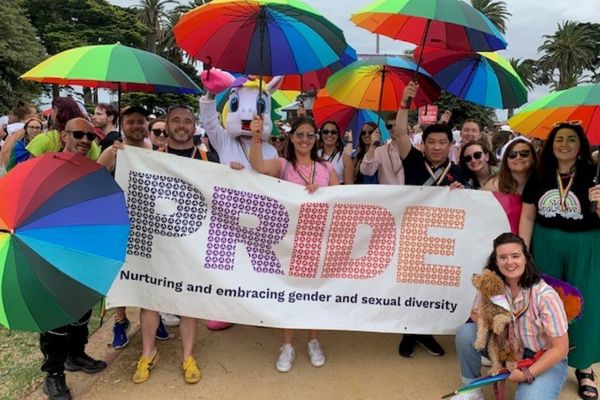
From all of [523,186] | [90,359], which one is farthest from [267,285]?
[523,186]

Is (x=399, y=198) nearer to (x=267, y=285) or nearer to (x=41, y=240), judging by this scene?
(x=267, y=285)

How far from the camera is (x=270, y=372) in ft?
12.4

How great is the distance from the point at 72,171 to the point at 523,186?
3383mm

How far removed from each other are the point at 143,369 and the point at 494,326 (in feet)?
8.39

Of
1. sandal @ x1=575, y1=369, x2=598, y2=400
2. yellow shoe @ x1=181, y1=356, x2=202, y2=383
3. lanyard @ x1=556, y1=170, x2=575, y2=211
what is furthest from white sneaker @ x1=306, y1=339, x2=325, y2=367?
lanyard @ x1=556, y1=170, x2=575, y2=211

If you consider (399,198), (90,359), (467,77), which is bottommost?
(90,359)

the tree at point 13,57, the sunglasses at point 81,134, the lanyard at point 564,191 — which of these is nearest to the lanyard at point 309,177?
the sunglasses at point 81,134

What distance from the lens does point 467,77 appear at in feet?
14.2

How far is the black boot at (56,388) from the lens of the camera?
322 centimetres

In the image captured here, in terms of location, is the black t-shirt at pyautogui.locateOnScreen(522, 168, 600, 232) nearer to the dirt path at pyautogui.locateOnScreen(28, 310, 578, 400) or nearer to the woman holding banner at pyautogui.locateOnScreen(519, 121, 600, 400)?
the woman holding banner at pyautogui.locateOnScreen(519, 121, 600, 400)

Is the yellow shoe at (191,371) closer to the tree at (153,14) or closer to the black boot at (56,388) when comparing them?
the black boot at (56,388)

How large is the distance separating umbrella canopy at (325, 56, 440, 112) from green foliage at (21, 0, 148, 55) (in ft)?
129

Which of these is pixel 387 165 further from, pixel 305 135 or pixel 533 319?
pixel 533 319

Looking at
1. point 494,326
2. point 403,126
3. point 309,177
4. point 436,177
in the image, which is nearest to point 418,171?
point 436,177
